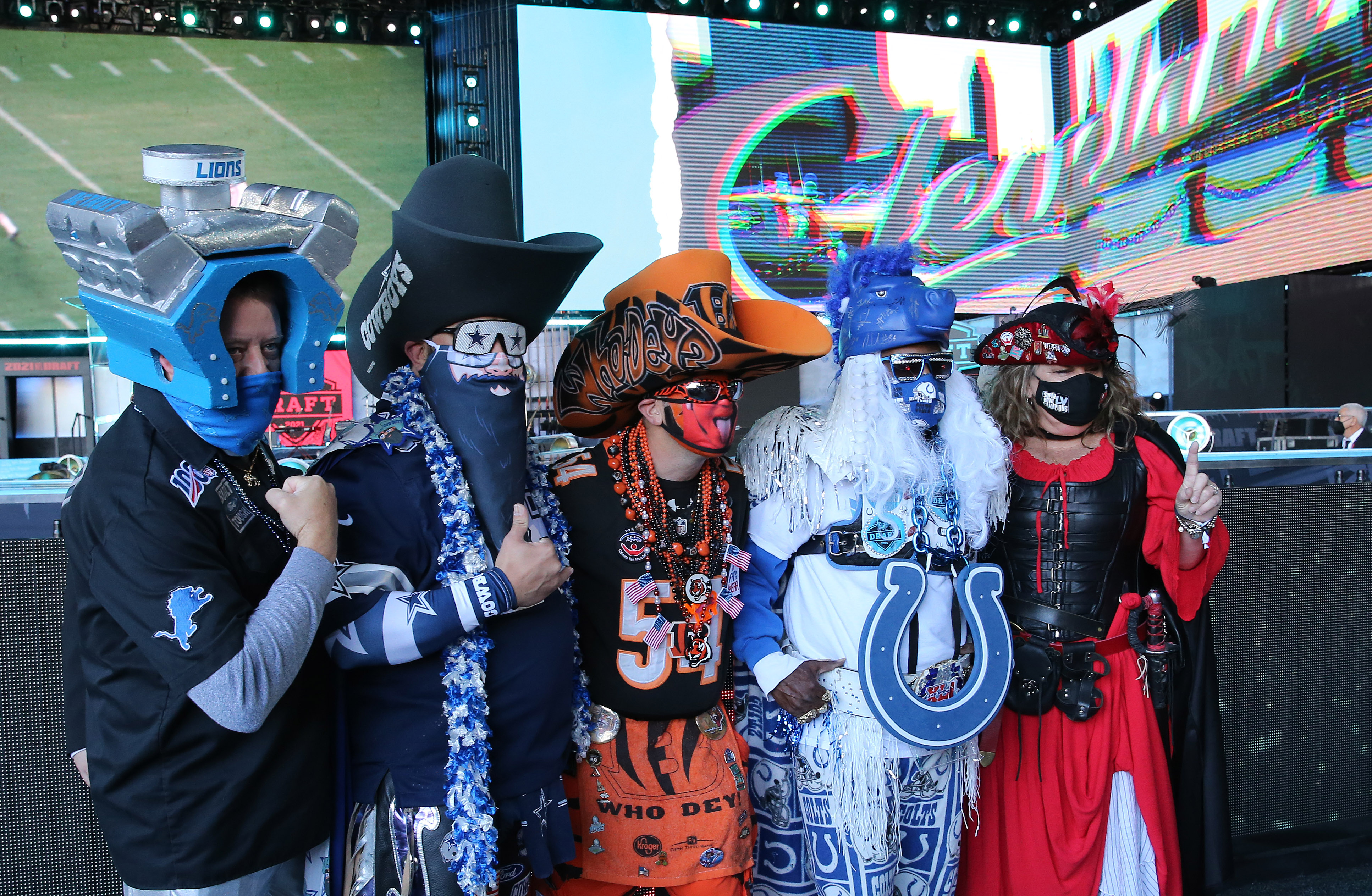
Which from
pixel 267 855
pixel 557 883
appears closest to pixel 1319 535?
pixel 557 883

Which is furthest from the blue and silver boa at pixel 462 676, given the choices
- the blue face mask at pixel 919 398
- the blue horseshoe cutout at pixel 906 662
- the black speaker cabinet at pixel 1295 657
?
the black speaker cabinet at pixel 1295 657

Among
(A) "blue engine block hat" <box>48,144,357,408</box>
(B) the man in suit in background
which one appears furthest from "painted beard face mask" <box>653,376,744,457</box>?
(B) the man in suit in background

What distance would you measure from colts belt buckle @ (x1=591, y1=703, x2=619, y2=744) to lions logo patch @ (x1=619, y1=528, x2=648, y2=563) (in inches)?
12.5

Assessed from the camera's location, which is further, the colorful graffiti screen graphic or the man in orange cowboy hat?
the colorful graffiti screen graphic

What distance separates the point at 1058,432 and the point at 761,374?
0.82m

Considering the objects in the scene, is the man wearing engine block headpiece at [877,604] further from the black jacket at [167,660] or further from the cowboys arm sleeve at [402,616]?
the black jacket at [167,660]

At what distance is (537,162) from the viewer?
28.4 feet

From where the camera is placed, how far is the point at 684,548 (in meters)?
1.99

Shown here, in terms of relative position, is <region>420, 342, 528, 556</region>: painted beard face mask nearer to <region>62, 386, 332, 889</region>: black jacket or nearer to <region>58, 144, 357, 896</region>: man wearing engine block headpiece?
<region>58, 144, 357, 896</region>: man wearing engine block headpiece

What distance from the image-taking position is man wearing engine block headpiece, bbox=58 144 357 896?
4.28ft

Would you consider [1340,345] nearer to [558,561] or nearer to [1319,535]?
[1319,535]

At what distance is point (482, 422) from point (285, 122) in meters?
9.19

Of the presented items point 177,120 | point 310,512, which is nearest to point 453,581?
point 310,512

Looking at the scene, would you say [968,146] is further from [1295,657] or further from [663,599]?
[663,599]
